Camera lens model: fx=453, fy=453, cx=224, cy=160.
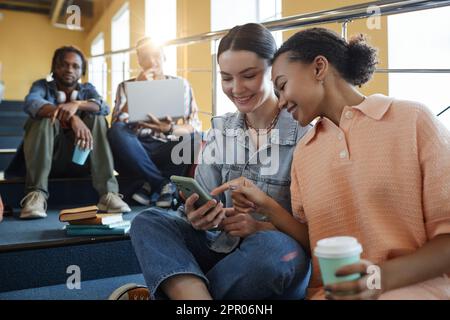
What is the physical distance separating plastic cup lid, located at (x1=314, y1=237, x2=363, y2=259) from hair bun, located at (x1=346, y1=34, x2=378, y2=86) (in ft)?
1.40

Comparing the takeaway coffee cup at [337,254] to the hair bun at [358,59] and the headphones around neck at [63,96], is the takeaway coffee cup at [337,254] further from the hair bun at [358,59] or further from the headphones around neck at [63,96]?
the headphones around neck at [63,96]

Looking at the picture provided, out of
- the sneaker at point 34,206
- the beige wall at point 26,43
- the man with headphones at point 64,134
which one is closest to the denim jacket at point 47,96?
the man with headphones at point 64,134

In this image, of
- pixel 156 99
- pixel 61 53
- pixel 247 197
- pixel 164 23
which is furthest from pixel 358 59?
pixel 164 23

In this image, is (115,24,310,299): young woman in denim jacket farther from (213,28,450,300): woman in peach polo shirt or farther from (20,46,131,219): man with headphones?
(20,46,131,219): man with headphones

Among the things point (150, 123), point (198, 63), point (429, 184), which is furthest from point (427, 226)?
point (198, 63)

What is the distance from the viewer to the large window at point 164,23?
4.20 metres

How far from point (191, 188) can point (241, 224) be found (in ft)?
0.47

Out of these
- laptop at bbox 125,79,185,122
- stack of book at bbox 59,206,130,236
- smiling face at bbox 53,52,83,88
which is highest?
smiling face at bbox 53,52,83,88

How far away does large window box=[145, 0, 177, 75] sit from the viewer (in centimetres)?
420

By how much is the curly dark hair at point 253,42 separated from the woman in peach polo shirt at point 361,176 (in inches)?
6.6

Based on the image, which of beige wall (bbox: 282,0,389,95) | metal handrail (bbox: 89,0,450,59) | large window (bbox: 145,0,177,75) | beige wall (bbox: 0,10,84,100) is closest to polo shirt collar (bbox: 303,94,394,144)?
metal handrail (bbox: 89,0,450,59)

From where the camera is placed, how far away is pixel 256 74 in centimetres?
115

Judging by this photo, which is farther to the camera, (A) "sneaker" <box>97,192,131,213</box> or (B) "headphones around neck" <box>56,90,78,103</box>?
(B) "headphones around neck" <box>56,90,78,103</box>
